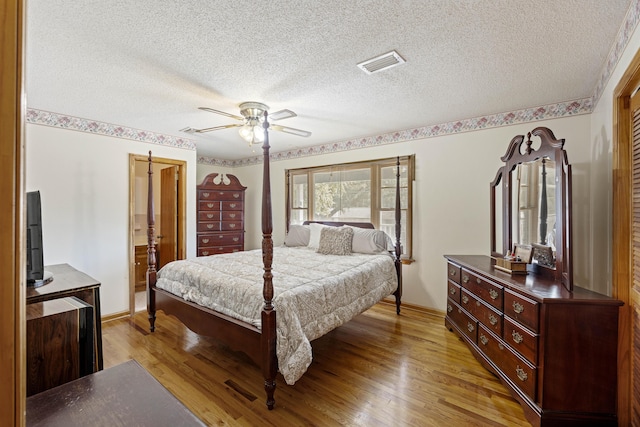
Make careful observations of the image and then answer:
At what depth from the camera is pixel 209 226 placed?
471 centimetres

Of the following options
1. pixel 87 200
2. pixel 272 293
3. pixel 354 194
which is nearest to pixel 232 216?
pixel 87 200

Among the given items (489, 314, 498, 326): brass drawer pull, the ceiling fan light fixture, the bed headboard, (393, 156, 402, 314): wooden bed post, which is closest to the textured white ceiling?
the ceiling fan light fixture

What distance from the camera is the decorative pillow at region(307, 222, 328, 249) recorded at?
426cm

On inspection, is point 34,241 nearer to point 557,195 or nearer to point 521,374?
point 521,374

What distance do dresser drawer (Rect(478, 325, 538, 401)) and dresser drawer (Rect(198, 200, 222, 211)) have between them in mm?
4008

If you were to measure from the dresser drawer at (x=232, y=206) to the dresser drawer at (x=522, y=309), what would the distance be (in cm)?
415

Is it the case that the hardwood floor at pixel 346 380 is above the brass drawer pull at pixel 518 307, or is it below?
below

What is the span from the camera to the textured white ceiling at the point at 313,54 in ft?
5.05

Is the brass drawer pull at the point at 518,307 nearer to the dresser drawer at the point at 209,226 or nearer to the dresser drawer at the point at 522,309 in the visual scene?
the dresser drawer at the point at 522,309

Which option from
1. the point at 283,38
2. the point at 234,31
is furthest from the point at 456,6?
the point at 234,31

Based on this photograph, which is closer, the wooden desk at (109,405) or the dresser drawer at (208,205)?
the wooden desk at (109,405)

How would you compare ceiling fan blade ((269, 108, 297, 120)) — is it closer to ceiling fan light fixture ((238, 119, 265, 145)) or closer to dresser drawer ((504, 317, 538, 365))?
ceiling fan light fixture ((238, 119, 265, 145))

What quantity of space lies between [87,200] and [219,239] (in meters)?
1.88

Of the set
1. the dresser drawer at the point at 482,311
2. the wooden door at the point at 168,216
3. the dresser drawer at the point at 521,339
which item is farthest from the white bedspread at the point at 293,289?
the wooden door at the point at 168,216
